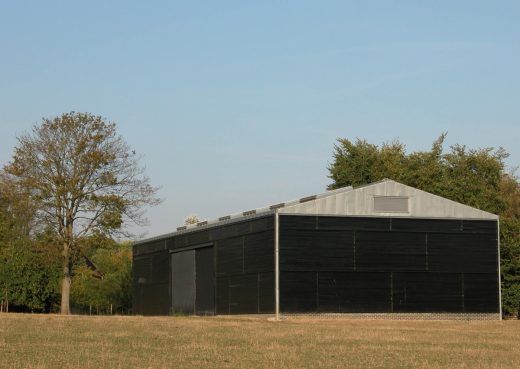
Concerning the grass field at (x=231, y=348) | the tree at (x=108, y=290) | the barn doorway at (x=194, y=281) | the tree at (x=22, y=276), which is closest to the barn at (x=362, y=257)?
the barn doorway at (x=194, y=281)

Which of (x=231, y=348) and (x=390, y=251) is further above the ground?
(x=390, y=251)

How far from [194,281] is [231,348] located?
Result: 125ft

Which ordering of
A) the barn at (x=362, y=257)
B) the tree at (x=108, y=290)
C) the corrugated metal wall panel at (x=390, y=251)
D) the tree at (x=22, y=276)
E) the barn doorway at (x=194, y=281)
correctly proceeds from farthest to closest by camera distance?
the tree at (x=108, y=290)
the tree at (x=22, y=276)
the barn doorway at (x=194, y=281)
the corrugated metal wall panel at (x=390, y=251)
the barn at (x=362, y=257)

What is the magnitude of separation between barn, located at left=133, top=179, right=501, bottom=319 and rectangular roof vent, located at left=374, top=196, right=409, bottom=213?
60mm

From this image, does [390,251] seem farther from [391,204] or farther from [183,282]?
[183,282]

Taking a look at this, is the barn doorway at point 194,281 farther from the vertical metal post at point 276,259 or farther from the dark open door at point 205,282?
the vertical metal post at point 276,259

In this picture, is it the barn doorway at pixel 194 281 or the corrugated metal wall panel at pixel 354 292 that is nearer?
the corrugated metal wall panel at pixel 354 292

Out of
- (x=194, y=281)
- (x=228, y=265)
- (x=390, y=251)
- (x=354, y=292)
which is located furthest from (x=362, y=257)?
(x=194, y=281)

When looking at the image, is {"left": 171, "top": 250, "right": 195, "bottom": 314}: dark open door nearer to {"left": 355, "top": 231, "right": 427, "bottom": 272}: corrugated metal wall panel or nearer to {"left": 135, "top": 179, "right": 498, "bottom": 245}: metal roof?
{"left": 135, "top": 179, "right": 498, "bottom": 245}: metal roof

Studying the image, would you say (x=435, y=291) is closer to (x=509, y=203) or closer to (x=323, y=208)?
(x=323, y=208)

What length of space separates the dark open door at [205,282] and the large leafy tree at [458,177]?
2112 centimetres

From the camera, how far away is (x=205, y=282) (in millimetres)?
67500

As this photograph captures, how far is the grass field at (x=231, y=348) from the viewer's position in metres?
25.9

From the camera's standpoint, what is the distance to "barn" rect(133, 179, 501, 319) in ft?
192
